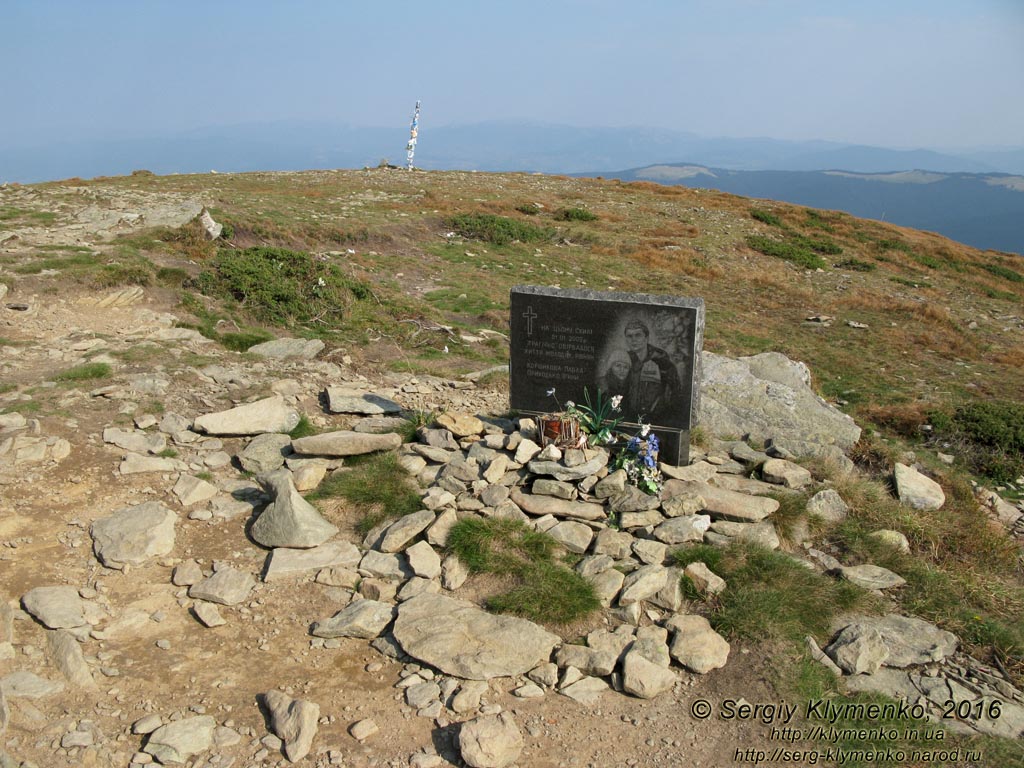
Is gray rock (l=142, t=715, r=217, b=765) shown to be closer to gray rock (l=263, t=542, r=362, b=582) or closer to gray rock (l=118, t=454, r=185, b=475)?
gray rock (l=263, t=542, r=362, b=582)

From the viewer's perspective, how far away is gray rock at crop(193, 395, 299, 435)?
8.16m

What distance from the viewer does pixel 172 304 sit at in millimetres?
12383

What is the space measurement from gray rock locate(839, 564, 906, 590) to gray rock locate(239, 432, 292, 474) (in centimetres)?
585

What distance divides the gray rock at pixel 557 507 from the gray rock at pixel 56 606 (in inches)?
146

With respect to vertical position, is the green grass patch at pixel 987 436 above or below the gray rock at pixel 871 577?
below

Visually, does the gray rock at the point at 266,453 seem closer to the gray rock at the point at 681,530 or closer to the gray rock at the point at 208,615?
the gray rock at the point at 208,615

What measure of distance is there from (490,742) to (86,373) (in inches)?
302

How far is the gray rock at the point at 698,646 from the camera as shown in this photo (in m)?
4.92

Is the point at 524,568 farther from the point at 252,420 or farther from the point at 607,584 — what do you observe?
the point at 252,420

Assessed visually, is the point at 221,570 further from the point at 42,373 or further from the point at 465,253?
the point at 465,253

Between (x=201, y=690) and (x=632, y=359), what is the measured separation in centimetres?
503

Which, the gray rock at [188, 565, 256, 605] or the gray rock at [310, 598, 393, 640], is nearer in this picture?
the gray rock at [310, 598, 393, 640]

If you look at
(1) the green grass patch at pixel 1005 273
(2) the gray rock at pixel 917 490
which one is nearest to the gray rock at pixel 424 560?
(2) the gray rock at pixel 917 490

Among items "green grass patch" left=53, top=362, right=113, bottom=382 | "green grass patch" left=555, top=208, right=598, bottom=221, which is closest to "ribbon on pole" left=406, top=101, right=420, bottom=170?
"green grass patch" left=555, top=208, right=598, bottom=221
